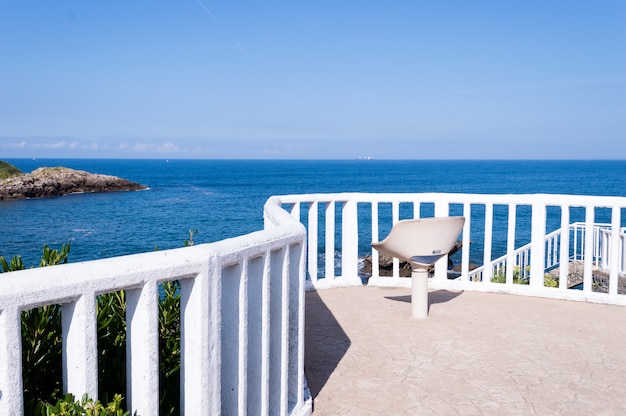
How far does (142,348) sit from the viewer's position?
206 cm

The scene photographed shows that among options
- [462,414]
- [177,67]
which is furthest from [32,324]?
[177,67]

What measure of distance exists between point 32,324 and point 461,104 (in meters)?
71.9

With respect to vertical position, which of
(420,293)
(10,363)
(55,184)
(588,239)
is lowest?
(55,184)

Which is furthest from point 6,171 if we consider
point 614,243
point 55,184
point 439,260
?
point 614,243

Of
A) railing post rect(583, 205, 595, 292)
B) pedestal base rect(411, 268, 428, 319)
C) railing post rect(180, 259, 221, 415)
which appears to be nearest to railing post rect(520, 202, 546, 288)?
railing post rect(583, 205, 595, 292)

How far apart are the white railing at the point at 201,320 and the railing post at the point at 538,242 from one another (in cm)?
376

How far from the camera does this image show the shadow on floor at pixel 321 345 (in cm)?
409

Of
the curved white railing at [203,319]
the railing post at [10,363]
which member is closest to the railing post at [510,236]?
the curved white railing at [203,319]

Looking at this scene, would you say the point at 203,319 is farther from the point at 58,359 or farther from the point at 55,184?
the point at 55,184

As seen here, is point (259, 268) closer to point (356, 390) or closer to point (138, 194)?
point (356, 390)

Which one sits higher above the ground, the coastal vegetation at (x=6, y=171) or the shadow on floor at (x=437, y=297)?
the coastal vegetation at (x=6, y=171)

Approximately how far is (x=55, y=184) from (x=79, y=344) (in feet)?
224

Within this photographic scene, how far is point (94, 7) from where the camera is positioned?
51594 millimetres

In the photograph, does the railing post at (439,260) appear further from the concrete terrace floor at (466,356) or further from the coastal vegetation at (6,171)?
the coastal vegetation at (6,171)
